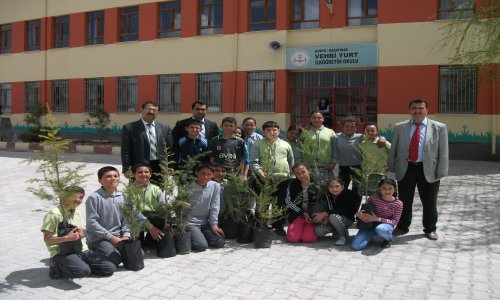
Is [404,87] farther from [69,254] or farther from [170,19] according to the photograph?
[69,254]

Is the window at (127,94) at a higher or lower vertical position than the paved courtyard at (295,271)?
higher

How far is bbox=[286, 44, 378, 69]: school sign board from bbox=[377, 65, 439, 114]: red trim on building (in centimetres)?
63

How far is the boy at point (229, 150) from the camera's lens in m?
6.19

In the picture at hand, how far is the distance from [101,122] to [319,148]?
15.5m

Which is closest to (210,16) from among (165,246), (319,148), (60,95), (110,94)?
(110,94)

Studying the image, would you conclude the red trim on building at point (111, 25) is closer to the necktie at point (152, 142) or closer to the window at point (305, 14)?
the window at point (305, 14)

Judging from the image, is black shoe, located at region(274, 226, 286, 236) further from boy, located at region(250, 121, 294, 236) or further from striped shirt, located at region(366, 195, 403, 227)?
striped shirt, located at region(366, 195, 403, 227)

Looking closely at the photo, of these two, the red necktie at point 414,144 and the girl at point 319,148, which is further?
the girl at point 319,148

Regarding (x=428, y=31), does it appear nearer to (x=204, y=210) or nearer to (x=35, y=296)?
(x=204, y=210)

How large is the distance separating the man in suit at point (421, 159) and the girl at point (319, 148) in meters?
0.87

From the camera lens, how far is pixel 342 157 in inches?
264

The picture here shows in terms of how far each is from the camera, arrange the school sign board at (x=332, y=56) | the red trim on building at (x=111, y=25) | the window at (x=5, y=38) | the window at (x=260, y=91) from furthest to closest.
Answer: the window at (x=5, y=38)
the red trim on building at (x=111, y=25)
the window at (x=260, y=91)
the school sign board at (x=332, y=56)

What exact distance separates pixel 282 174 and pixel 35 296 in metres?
3.20

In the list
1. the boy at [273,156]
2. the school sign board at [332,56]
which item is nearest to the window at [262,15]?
the school sign board at [332,56]
